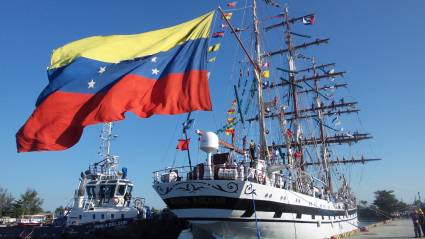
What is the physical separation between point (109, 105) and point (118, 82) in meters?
1.30

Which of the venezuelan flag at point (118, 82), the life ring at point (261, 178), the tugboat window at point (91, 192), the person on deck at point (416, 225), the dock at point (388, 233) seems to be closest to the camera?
the venezuelan flag at point (118, 82)

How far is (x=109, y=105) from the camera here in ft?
38.7

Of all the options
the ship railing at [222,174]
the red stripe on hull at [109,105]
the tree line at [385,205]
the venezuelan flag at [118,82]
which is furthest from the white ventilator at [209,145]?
the tree line at [385,205]

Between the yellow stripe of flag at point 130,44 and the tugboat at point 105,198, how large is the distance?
48.1ft

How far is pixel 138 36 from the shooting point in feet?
48.6

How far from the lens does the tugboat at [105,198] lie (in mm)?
27156

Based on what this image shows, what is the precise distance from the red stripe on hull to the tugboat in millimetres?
15052

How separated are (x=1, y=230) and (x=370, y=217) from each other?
414 ft

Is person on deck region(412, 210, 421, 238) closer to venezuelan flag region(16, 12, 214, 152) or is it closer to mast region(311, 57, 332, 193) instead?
venezuelan flag region(16, 12, 214, 152)

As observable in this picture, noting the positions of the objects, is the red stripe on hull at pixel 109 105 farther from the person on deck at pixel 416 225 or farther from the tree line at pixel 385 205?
the tree line at pixel 385 205

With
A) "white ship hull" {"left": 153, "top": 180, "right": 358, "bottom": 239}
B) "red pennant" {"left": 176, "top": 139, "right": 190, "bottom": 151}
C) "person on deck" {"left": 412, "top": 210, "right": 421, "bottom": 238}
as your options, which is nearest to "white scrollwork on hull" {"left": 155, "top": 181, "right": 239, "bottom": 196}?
"white ship hull" {"left": 153, "top": 180, "right": 358, "bottom": 239}

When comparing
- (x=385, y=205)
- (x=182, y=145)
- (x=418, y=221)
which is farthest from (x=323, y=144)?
(x=385, y=205)

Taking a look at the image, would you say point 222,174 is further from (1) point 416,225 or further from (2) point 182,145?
(1) point 416,225

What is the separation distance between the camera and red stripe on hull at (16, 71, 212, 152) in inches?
432
